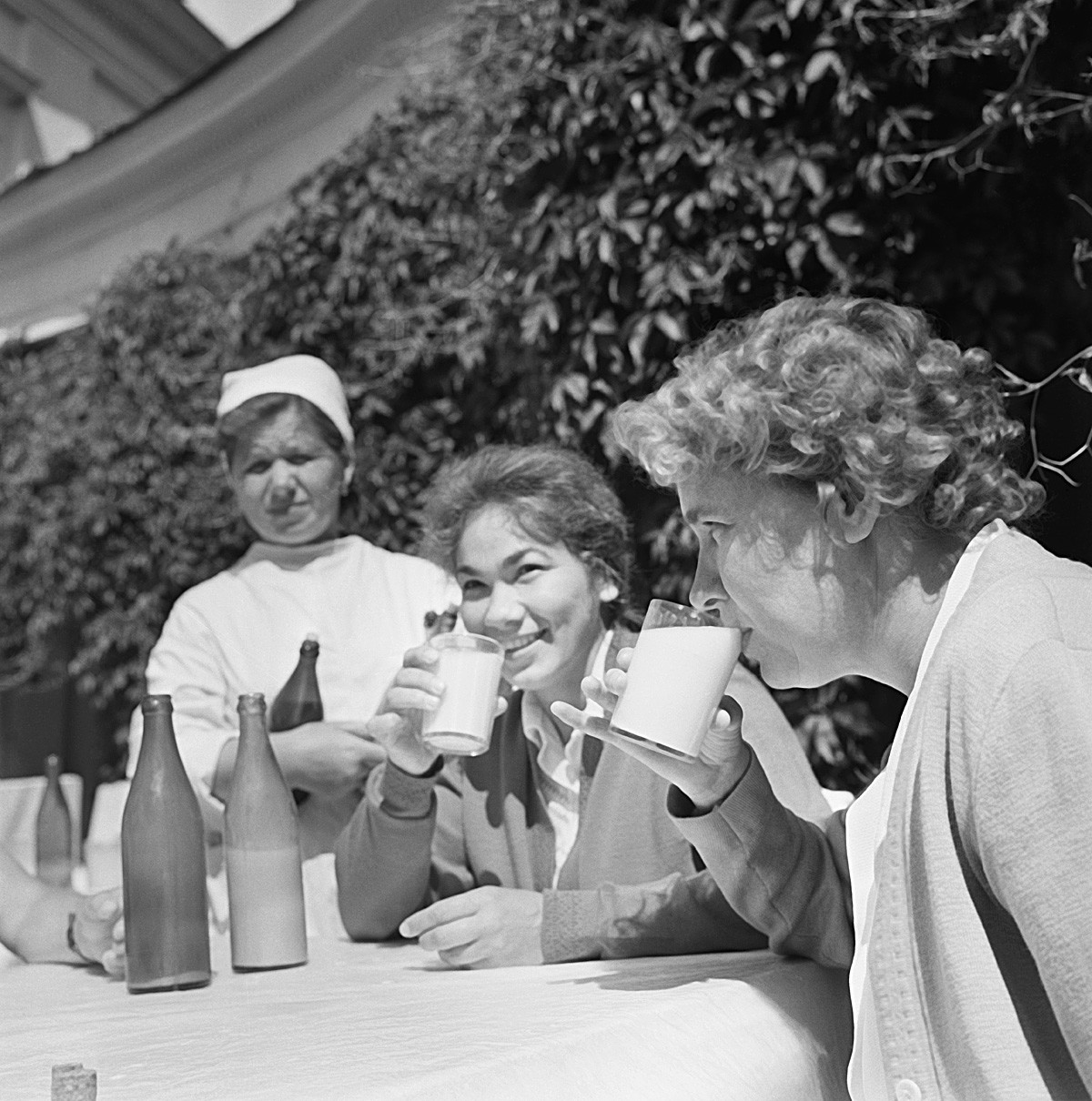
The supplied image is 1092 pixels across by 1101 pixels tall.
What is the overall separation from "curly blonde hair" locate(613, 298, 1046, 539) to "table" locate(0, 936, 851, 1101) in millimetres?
521

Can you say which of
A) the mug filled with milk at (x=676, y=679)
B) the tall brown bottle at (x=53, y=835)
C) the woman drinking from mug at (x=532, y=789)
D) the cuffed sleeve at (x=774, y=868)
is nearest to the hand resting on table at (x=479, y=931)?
the woman drinking from mug at (x=532, y=789)

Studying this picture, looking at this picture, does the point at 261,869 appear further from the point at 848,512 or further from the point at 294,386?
the point at 294,386

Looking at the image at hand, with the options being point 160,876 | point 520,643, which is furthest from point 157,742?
point 520,643

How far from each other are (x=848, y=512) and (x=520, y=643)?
776 millimetres

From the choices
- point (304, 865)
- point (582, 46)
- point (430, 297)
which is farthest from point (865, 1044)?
point (430, 297)

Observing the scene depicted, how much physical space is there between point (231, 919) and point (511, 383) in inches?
112

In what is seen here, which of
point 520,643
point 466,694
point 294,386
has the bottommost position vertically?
point 466,694

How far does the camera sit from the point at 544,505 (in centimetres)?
213

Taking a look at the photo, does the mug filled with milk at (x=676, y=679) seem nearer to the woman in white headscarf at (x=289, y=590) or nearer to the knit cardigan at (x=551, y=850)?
the knit cardigan at (x=551, y=850)

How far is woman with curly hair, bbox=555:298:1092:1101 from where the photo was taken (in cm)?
107

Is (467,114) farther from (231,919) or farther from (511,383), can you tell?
(231,919)

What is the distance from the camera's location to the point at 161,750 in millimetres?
1768

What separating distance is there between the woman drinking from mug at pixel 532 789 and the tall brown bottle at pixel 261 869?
14 centimetres

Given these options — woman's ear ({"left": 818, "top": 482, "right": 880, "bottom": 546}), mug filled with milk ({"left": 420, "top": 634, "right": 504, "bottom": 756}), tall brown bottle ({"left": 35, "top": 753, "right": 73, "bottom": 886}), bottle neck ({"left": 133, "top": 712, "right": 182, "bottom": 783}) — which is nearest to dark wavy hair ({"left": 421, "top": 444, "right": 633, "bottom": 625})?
mug filled with milk ({"left": 420, "top": 634, "right": 504, "bottom": 756})
